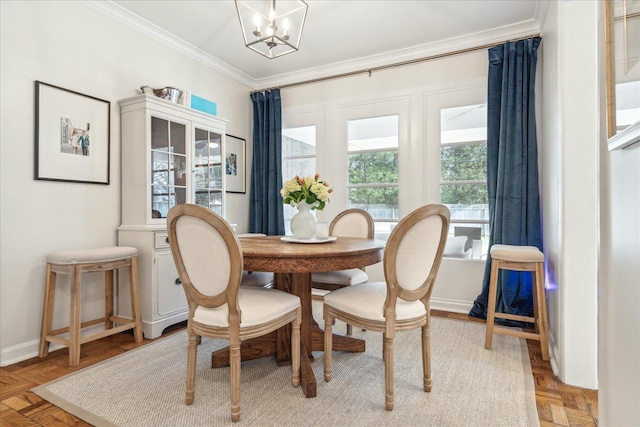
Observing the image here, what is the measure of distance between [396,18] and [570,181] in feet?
6.57

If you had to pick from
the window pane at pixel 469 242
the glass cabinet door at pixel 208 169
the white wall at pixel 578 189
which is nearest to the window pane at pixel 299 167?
the glass cabinet door at pixel 208 169

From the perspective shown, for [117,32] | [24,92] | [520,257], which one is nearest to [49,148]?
[24,92]

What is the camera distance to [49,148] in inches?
95.6

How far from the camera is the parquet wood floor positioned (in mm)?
1613

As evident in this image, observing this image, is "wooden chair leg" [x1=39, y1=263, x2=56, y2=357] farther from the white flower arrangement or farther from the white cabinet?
the white flower arrangement

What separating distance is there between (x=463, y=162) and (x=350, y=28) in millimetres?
1672

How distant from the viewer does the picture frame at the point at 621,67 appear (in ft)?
2.67

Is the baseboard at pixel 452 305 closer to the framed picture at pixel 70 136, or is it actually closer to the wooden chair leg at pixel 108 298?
the wooden chair leg at pixel 108 298

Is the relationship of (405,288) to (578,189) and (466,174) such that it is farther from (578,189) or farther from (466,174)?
(466,174)

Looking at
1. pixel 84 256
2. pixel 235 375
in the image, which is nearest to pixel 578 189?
pixel 235 375

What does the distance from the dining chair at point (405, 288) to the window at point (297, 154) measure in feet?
8.33

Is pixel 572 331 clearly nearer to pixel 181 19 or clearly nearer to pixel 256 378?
pixel 256 378

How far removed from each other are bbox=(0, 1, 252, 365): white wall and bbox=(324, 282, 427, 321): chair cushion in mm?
2018

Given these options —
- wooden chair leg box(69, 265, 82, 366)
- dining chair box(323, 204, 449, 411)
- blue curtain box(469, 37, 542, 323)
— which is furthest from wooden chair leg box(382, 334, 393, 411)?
wooden chair leg box(69, 265, 82, 366)
